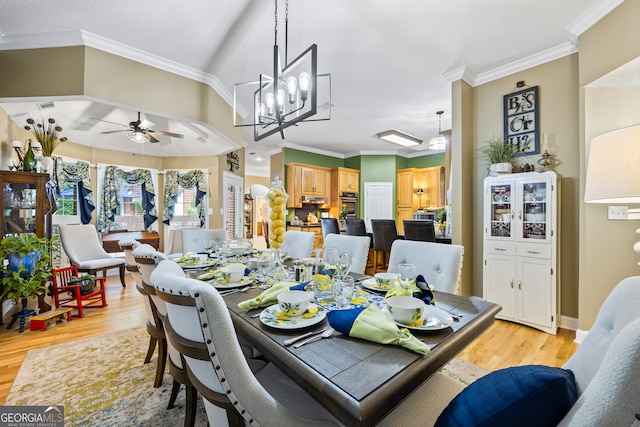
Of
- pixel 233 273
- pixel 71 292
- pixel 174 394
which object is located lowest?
pixel 174 394

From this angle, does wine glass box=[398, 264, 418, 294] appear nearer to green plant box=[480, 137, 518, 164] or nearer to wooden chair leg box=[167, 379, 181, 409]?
wooden chair leg box=[167, 379, 181, 409]

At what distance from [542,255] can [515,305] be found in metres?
0.58

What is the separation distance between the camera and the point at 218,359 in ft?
2.46

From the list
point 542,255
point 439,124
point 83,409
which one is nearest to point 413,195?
point 439,124

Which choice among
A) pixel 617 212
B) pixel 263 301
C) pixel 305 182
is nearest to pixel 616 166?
pixel 617 212

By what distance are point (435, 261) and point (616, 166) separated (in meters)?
1.00

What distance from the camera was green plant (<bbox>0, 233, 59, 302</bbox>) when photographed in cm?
273

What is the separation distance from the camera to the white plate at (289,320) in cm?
98

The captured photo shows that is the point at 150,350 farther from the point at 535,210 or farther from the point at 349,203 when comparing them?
the point at 349,203

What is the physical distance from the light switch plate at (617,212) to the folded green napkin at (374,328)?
2418mm

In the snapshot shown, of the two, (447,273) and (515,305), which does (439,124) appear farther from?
(447,273)

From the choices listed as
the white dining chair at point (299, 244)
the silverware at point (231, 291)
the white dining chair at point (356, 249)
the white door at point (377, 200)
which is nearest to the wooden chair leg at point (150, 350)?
the silverware at point (231, 291)

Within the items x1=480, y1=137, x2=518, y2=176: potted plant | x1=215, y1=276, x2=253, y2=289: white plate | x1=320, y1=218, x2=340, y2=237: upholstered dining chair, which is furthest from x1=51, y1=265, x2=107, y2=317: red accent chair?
x1=480, y1=137, x2=518, y2=176: potted plant

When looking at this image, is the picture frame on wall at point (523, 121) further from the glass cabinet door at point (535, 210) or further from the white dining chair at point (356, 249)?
the white dining chair at point (356, 249)
